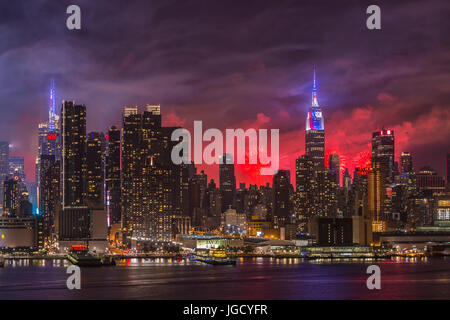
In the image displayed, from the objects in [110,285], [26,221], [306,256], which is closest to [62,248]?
[26,221]

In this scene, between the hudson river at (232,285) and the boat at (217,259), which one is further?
the boat at (217,259)

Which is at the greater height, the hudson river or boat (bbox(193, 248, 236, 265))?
the hudson river

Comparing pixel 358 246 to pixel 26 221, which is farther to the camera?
pixel 26 221

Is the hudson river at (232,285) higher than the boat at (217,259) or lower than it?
higher

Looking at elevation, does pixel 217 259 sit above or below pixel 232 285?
below

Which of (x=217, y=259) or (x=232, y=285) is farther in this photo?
(x=217, y=259)

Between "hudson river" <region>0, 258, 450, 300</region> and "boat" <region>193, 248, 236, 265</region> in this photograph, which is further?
"boat" <region>193, 248, 236, 265</region>
